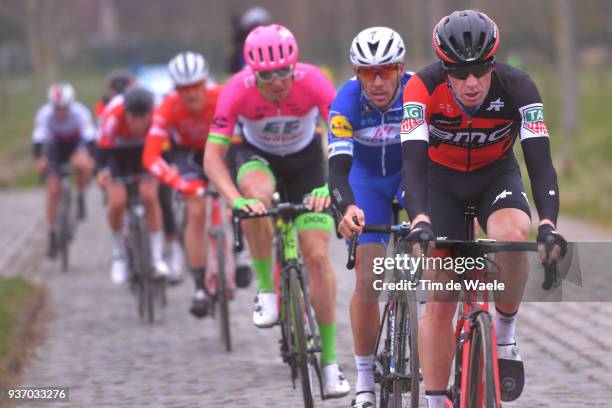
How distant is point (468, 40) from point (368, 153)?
6.08ft

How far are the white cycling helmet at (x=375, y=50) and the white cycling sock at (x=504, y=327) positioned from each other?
4.76 ft

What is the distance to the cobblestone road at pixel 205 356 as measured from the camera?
7824 mm

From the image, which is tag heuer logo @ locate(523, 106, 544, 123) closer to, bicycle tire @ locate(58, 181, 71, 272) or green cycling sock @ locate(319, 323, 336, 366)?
green cycling sock @ locate(319, 323, 336, 366)

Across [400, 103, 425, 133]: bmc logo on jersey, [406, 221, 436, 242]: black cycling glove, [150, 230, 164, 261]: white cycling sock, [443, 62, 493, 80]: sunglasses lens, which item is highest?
[443, 62, 493, 80]: sunglasses lens

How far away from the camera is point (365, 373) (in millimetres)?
6805

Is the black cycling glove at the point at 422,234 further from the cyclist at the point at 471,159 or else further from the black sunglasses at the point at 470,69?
the black sunglasses at the point at 470,69

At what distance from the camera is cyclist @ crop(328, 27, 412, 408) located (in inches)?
261

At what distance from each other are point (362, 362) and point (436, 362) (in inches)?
41.3

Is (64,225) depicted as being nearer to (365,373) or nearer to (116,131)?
(116,131)

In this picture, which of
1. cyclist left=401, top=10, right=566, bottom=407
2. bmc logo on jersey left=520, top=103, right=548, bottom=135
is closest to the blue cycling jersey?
cyclist left=401, top=10, right=566, bottom=407

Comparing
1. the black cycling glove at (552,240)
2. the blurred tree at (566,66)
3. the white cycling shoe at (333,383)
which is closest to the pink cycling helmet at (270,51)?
the white cycling shoe at (333,383)

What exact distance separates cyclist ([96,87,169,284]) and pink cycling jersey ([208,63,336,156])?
13.4 ft

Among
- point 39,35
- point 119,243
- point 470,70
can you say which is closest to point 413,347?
point 470,70

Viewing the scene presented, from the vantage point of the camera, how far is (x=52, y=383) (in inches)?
337
